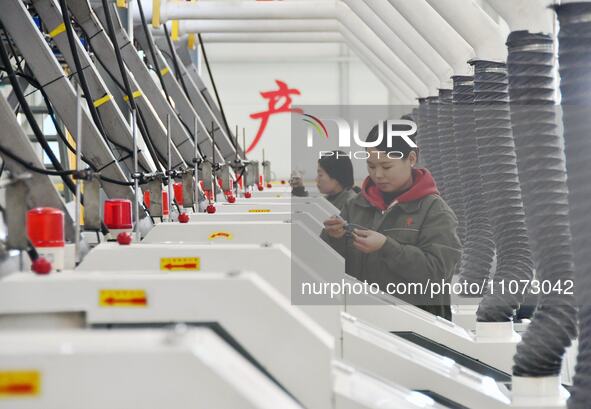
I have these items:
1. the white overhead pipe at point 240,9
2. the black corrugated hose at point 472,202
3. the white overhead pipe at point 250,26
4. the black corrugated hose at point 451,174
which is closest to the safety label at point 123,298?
the black corrugated hose at point 472,202

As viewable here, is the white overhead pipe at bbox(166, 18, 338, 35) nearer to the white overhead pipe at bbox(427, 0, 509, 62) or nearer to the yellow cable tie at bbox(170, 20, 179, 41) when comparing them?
the yellow cable tie at bbox(170, 20, 179, 41)

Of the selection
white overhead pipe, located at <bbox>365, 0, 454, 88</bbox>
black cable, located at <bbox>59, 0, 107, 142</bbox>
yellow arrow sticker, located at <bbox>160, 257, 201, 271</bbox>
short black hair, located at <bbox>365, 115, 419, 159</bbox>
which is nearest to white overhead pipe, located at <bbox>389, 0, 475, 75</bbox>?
short black hair, located at <bbox>365, 115, 419, 159</bbox>

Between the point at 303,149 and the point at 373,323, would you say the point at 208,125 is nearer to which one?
the point at 373,323

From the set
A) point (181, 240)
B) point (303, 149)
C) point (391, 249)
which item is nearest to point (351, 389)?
point (181, 240)

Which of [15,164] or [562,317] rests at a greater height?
[15,164]

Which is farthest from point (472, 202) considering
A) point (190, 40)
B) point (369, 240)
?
point (190, 40)

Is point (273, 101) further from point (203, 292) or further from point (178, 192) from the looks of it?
point (203, 292)

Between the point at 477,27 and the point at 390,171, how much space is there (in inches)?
36.2

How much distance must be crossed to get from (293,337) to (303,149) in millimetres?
15323

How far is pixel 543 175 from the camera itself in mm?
2977

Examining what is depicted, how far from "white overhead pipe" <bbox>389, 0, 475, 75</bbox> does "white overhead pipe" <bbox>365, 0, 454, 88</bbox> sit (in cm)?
89

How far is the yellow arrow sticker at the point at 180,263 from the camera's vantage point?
2855mm

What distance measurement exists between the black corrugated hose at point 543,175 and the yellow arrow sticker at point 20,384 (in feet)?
5.97

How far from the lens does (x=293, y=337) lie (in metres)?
2.26
